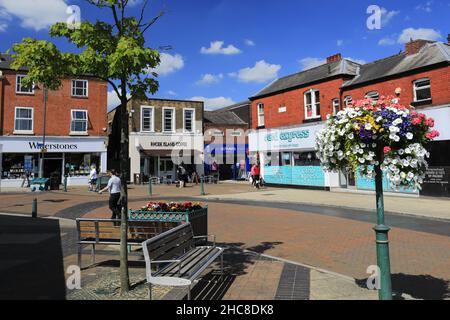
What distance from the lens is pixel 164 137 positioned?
34500 millimetres

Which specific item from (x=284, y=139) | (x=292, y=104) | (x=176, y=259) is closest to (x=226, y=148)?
(x=284, y=139)

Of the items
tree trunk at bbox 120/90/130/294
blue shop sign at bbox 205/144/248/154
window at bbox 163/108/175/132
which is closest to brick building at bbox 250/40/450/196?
blue shop sign at bbox 205/144/248/154

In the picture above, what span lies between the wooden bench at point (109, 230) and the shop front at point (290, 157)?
18548 mm

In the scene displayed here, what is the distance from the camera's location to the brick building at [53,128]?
2819 centimetres

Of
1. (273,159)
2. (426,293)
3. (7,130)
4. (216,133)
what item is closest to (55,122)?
(7,130)

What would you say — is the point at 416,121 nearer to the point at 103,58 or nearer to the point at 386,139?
the point at 386,139

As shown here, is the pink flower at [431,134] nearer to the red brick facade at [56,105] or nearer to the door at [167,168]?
the red brick facade at [56,105]

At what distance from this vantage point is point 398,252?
7.92 metres

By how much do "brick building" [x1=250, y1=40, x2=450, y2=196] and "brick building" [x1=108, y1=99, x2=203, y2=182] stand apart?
22.2ft

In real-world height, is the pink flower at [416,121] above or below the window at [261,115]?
below

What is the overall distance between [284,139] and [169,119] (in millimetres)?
12402

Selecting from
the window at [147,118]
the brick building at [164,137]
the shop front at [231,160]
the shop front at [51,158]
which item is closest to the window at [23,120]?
the shop front at [51,158]

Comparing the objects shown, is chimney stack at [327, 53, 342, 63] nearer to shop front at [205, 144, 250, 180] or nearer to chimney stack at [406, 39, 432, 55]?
chimney stack at [406, 39, 432, 55]

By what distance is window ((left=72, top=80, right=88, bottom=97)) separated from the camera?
30.5 m
